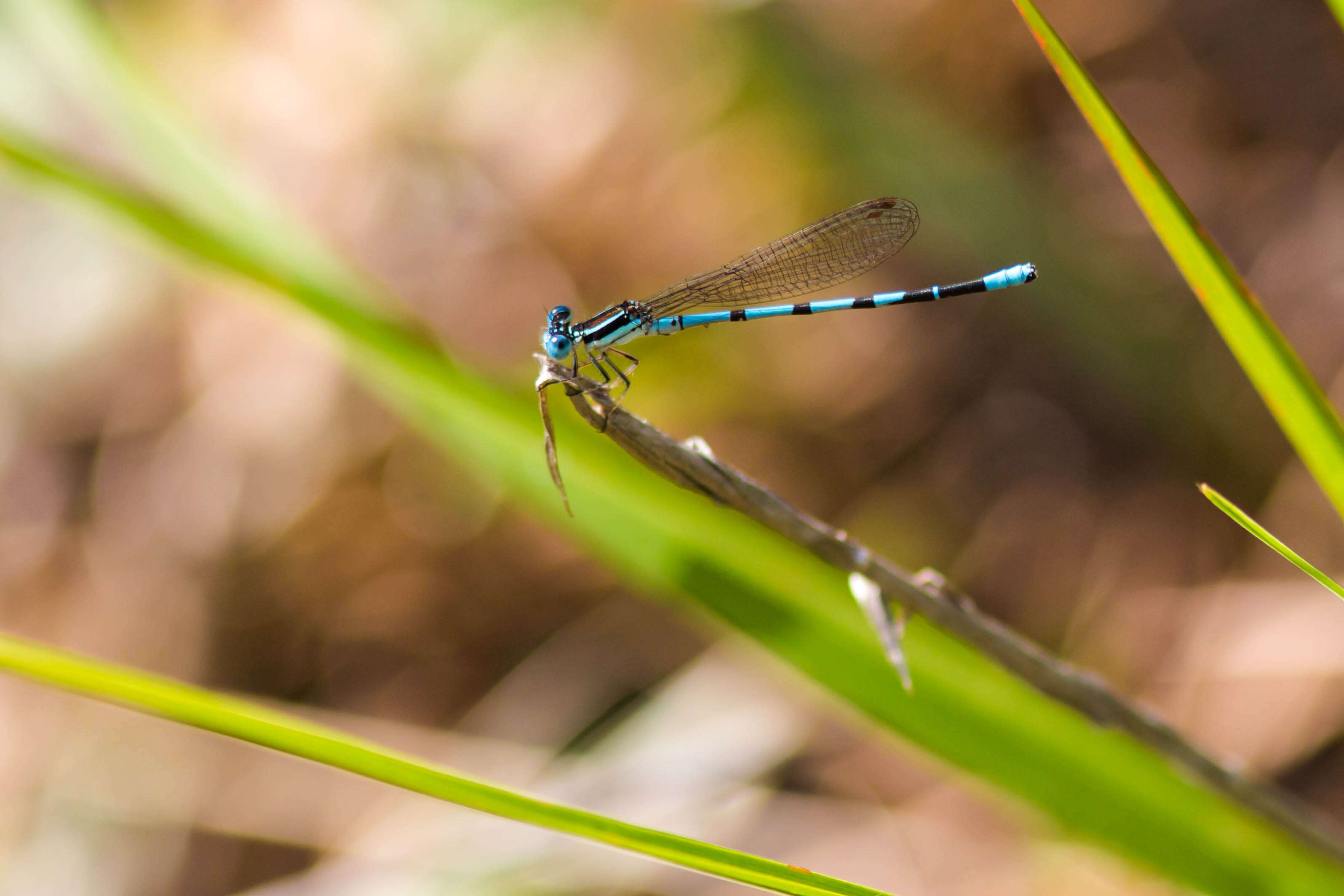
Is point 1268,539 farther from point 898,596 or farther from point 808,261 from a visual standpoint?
point 808,261

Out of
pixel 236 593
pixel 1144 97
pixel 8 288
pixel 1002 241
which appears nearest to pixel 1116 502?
pixel 1002 241

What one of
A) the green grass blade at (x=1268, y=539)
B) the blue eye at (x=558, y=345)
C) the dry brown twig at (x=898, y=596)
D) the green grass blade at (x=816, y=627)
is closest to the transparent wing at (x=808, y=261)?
the blue eye at (x=558, y=345)

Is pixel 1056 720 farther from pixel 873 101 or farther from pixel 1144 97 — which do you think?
pixel 1144 97

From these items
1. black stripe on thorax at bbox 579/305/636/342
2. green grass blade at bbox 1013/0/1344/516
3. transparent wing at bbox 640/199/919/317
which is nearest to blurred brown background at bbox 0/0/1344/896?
transparent wing at bbox 640/199/919/317

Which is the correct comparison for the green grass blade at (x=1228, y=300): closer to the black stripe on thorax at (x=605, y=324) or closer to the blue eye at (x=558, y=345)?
the blue eye at (x=558, y=345)

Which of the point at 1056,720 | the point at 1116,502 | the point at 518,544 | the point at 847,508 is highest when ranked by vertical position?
the point at 518,544

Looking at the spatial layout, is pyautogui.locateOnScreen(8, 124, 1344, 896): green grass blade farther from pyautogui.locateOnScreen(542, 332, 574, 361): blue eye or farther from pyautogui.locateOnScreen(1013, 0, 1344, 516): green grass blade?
pyautogui.locateOnScreen(1013, 0, 1344, 516): green grass blade
